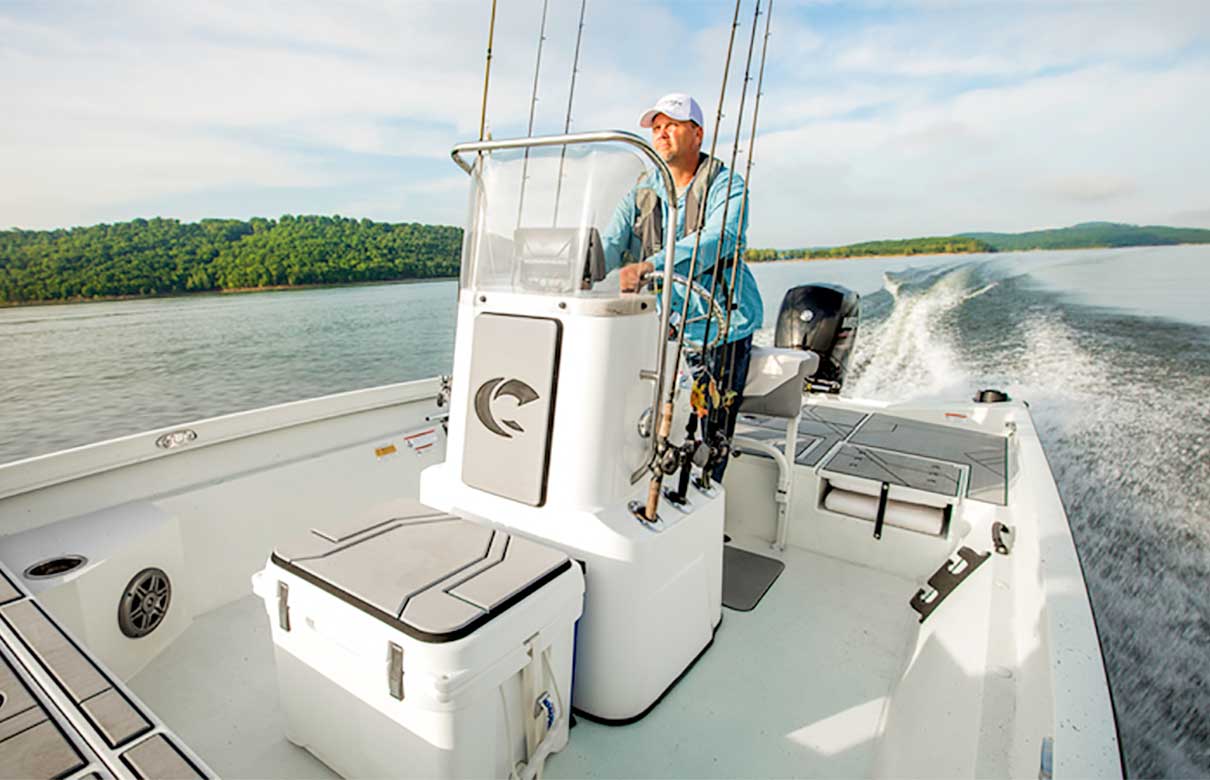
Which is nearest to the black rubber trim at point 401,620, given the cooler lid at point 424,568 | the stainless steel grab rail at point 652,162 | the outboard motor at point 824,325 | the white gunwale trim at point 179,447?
the cooler lid at point 424,568

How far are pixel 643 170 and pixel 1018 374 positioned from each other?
30.4ft

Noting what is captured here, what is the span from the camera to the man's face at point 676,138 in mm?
1690

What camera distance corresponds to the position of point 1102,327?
955 cm

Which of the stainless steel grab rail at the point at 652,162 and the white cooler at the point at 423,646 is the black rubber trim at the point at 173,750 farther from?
the stainless steel grab rail at the point at 652,162

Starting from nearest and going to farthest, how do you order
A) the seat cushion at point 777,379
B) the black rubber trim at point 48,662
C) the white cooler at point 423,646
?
the black rubber trim at point 48,662 → the white cooler at point 423,646 → the seat cushion at point 777,379

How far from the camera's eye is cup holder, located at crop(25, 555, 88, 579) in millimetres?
1282

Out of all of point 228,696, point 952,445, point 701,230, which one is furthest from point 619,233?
point 952,445

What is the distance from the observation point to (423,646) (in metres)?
0.90

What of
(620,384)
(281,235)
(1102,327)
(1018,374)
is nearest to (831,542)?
(620,384)

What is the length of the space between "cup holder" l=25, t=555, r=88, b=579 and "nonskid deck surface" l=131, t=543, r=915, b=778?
13.0 inches

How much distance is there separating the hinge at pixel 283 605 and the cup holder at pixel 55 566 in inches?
22.9

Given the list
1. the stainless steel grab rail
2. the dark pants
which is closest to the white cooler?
the stainless steel grab rail

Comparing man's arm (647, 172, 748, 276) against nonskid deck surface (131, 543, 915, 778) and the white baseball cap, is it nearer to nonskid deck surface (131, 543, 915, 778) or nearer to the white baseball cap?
the white baseball cap

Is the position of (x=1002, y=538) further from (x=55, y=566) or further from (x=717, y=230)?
(x=55, y=566)
